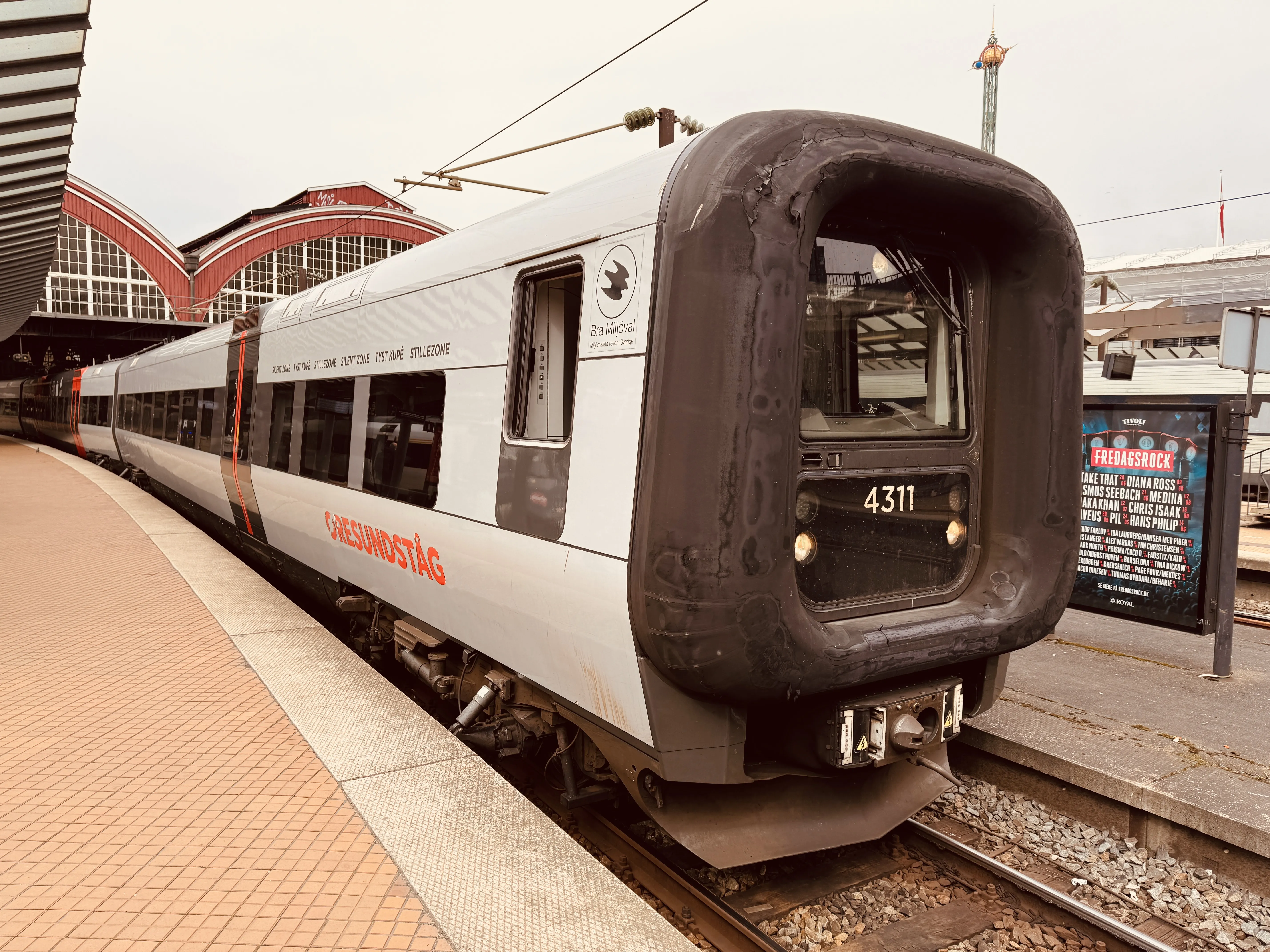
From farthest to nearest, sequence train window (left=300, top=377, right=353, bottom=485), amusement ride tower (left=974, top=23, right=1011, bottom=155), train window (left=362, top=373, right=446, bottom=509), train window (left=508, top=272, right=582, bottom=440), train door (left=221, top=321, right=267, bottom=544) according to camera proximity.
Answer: amusement ride tower (left=974, top=23, right=1011, bottom=155), train door (left=221, top=321, right=267, bottom=544), train window (left=300, top=377, right=353, bottom=485), train window (left=362, top=373, right=446, bottom=509), train window (left=508, top=272, right=582, bottom=440)

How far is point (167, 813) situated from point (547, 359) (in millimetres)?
2337

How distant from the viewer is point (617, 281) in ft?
10.6

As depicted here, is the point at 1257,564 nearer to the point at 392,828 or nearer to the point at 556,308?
the point at 556,308

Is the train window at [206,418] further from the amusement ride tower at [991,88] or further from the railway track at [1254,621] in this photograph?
the amusement ride tower at [991,88]

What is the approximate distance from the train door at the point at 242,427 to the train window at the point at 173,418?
10.3 feet

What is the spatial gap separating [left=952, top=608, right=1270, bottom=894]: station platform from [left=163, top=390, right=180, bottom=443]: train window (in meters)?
10.5

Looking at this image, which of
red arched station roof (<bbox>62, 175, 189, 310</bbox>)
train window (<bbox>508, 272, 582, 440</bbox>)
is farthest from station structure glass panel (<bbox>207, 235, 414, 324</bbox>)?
train window (<bbox>508, 272, 582, 440</bbox>)

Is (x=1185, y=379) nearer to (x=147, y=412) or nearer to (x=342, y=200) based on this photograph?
(x=147, y=412)

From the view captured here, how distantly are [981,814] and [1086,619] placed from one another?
12.3 ft

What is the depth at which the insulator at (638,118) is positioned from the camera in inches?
433

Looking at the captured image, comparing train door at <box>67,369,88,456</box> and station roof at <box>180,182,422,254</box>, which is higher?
station roof at <box>180,182,422,254</box>

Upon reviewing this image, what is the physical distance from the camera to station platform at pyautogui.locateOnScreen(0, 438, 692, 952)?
2723 mm

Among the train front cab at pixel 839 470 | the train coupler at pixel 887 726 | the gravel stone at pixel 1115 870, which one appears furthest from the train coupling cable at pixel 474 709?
the gravel stone at pixel 1115 870

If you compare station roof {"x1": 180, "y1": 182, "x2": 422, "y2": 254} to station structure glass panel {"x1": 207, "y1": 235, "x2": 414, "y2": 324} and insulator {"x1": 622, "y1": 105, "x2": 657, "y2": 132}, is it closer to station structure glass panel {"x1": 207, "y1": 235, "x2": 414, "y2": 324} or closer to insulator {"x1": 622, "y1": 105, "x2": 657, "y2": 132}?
station structure glass panel {"x1": 207, "y1": 235, "x2": 414, "y2": 324}
